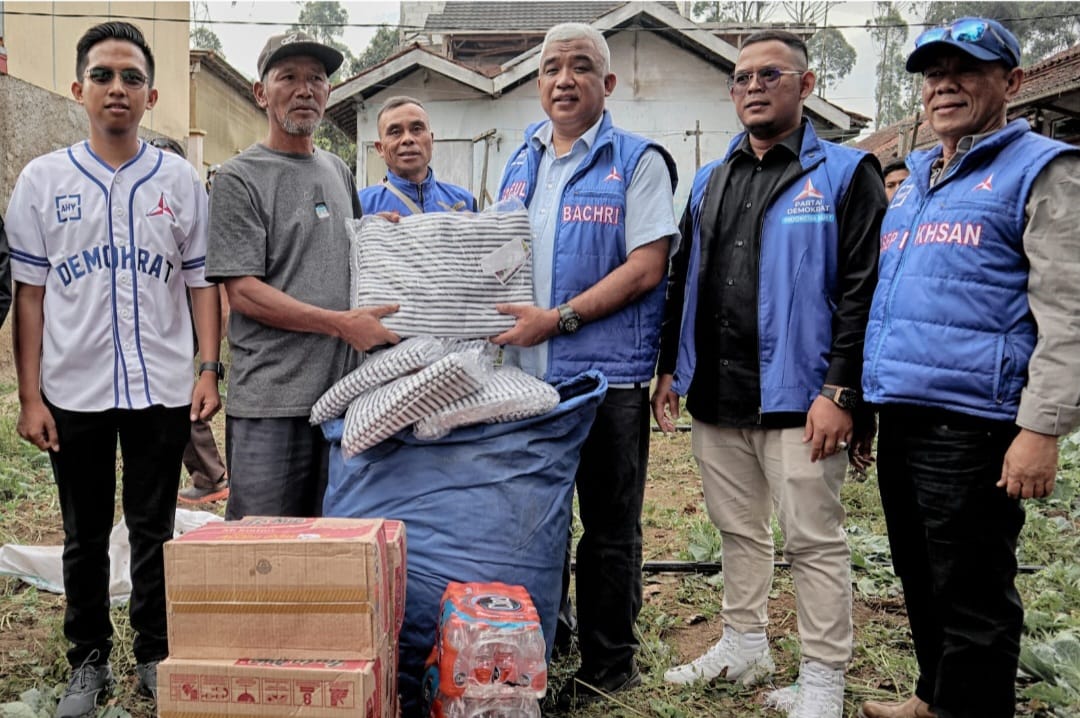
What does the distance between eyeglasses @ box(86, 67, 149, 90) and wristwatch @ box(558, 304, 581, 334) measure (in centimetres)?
141

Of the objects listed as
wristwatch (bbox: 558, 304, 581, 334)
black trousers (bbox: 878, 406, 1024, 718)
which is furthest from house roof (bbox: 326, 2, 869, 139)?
black trousers (bbox: 878, 406, 1024, 718)

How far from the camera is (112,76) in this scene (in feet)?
7.98

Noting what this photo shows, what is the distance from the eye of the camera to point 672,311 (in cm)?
279

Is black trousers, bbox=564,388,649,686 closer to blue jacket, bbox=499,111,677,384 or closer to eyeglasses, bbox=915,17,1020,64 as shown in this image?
blue jacket, bbox=499,111,677,384

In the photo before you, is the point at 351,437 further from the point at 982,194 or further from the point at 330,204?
the point at 982,194

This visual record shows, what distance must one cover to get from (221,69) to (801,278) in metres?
18.6

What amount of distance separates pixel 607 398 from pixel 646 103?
35.2ft

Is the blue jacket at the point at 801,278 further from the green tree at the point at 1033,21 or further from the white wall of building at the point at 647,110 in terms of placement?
the green tree at the point at 1033,21

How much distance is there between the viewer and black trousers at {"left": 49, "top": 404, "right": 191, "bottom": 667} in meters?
2.47

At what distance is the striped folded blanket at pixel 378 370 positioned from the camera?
7.63 feet

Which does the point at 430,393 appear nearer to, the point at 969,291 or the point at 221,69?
the point at 969,291

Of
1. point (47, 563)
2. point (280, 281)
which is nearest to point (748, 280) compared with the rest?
point (280, 281)

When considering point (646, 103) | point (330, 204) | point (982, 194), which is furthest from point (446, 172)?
point (982, 194)

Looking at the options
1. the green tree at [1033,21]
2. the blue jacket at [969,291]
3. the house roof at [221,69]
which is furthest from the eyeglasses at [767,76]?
the green tree at [1033,21]
